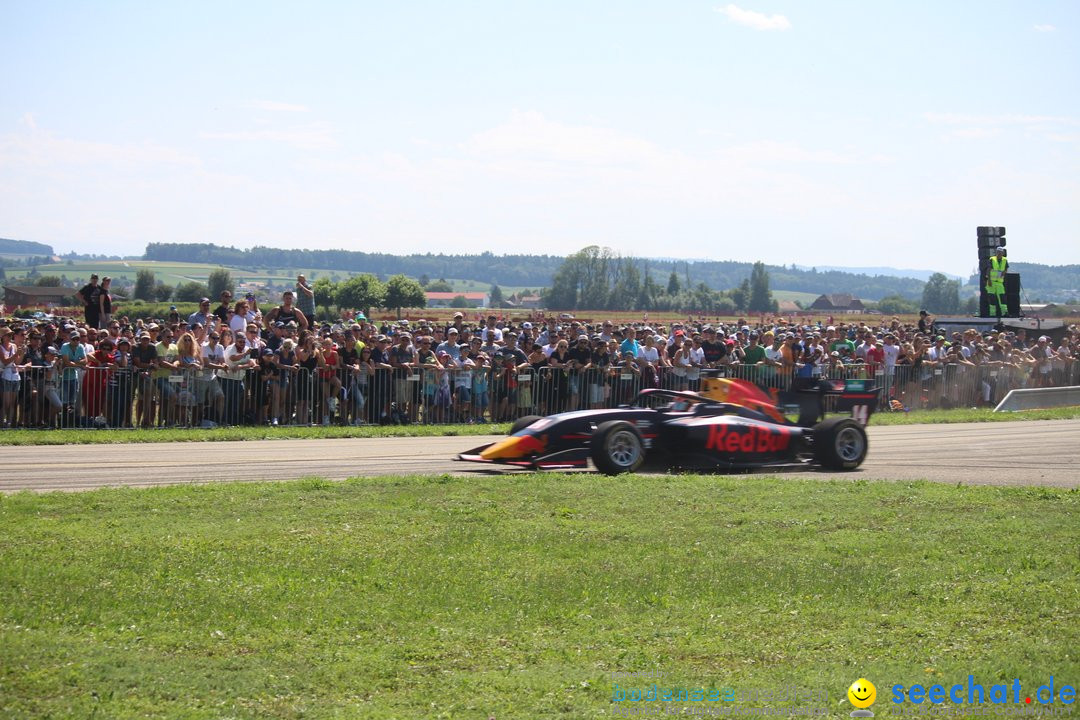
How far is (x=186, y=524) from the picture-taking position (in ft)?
33.0

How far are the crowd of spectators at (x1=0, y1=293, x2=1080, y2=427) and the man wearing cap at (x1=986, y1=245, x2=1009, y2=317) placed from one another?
1034 cm

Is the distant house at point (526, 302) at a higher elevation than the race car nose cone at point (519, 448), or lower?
higher

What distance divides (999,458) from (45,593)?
14.6m

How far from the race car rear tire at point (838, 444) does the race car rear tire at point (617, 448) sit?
9.06ft

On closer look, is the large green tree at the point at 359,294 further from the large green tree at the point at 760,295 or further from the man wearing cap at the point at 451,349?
the large green tree at the point at 760,295

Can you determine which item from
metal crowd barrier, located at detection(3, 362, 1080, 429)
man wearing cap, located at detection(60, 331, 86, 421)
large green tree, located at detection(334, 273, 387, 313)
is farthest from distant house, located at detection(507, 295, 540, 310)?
man wearing cap, located at detection(60, 331, 86, 421)

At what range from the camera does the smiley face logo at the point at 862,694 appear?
609cm

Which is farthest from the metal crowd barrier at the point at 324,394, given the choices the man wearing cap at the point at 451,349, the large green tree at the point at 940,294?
the large green tree at the point at 940,294

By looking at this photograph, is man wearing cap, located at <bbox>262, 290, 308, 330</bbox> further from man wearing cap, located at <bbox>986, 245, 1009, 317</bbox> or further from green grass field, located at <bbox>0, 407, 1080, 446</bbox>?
man wearing cap, located at <bbox>986, 245, 1009, 317</bbox>

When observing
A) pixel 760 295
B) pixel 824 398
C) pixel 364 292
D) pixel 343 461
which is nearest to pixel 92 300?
pixel 343 461

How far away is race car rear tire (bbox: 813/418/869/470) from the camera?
15398 mm

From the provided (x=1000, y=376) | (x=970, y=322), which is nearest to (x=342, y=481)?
(x=1000, y=376)

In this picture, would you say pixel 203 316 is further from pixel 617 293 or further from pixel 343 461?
pixel 617 293

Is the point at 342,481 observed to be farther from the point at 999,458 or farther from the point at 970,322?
the point at 970,322
